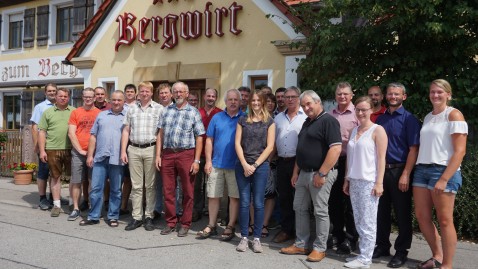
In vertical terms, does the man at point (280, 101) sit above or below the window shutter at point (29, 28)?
below

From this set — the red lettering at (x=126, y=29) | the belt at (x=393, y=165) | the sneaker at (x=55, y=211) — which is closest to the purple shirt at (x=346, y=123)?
the belt at (x=393, y=165)

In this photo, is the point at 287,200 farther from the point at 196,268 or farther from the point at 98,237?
the point at 98,237

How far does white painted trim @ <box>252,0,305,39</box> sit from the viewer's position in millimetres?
9023

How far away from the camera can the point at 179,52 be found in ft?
35.5

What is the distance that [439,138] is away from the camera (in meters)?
4.85

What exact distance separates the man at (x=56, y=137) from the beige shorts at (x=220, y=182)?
2.72 metres

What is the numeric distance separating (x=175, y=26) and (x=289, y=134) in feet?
18.4

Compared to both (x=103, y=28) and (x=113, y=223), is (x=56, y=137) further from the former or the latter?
(x=103, y=28)

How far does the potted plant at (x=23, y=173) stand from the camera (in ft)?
37.2

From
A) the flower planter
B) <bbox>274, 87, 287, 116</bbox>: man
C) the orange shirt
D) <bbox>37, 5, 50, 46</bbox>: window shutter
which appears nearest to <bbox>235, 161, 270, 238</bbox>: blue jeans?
<bbox>274, 87, 287, 116</bbox>: man

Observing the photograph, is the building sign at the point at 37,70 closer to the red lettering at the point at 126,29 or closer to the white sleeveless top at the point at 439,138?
the red lettering at the point at 126,29

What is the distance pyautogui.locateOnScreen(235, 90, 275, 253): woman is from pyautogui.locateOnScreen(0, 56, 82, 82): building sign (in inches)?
422

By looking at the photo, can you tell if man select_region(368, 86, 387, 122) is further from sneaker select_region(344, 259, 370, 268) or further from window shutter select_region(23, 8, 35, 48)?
window shutter select_region(23, 8, 35, 48)

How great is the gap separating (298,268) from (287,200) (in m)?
1.21
